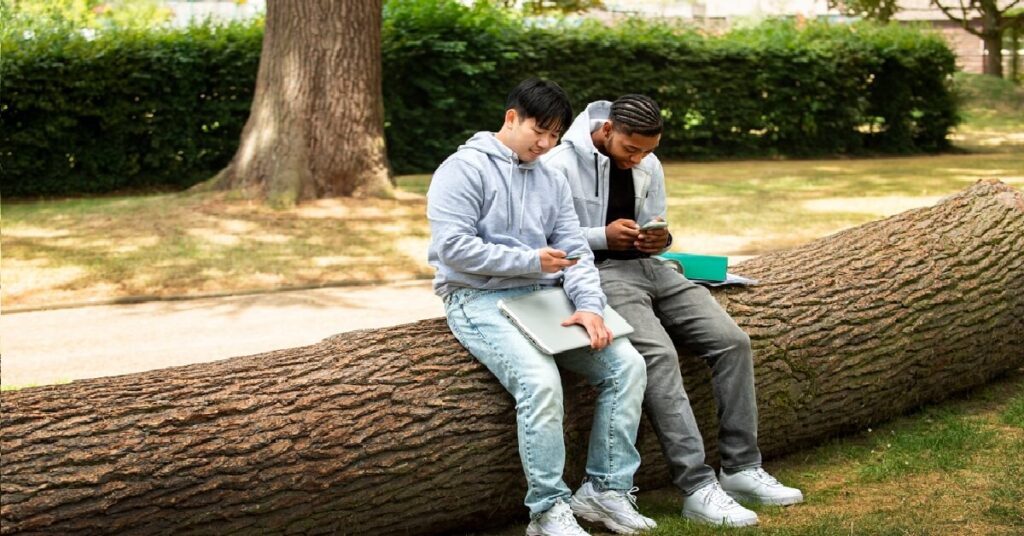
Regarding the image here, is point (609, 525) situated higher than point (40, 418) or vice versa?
point (40, 418)

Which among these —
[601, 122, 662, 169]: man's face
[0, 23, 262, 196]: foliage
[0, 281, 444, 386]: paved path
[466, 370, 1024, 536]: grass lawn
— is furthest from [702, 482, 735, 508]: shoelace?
[0, 23, 262, 196]: foliage

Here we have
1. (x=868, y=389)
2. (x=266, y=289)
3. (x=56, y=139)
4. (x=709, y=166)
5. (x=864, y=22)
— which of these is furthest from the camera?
(x=864, y=22)

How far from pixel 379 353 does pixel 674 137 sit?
14.6m

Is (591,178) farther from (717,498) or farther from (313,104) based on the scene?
(313,104)

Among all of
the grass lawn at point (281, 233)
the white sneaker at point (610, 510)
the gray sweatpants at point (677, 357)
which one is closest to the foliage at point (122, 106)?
the grass lawn at point (281, 233)

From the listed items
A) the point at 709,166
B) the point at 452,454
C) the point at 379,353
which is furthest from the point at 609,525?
the point at 709,166

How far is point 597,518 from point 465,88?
489 inches

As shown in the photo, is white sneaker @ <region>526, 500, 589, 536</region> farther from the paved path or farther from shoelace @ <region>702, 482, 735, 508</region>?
the paved path

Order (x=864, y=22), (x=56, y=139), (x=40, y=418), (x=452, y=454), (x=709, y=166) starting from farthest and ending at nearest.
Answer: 1. (x=864, y=22)
2. (x=709, y=166)
3. (x=56, y=139)
4. (x=452, y=454)
5. (x=40, y=418)

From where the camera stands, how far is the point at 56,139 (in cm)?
1388

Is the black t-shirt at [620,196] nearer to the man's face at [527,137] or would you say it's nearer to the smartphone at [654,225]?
the smartphone at [654,225]

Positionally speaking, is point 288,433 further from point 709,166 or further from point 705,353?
point 709,166

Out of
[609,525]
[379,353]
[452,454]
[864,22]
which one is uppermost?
[864,22]

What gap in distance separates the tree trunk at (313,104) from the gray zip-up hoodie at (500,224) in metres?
7.54
